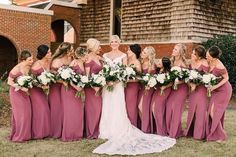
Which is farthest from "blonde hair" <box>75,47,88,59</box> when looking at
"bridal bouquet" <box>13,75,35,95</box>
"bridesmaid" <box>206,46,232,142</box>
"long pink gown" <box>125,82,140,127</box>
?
"bridesmaid" <box>206,46,232,142</box>

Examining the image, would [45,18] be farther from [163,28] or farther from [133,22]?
[163,28]

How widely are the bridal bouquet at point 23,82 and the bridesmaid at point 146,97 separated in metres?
2.27

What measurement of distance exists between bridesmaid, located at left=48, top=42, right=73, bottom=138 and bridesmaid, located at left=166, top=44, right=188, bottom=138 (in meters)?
2.15

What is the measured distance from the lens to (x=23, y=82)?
27.6 feet

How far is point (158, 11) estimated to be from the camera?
18938mm

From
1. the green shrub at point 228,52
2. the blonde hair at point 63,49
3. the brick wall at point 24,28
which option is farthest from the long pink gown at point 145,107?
the brick wall at point 24,28

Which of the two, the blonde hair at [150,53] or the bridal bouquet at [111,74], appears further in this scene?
the blonde hair at [150,53]

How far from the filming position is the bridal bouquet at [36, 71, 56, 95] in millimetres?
8516

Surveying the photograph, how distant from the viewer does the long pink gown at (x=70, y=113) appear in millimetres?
8812

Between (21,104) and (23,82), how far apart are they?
0.51m

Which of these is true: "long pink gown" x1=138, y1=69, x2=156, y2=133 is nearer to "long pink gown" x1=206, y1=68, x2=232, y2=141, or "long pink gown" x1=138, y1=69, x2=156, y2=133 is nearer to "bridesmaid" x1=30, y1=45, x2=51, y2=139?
"long pink gown" x1=206, y1=68, x2=232, y2=141

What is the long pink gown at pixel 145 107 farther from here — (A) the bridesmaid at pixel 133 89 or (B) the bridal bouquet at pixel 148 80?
(B) the bridal bouquet at pixel 148 80

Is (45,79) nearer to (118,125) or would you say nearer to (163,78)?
(118,125)

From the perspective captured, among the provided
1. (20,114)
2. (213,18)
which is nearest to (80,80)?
(20,114)
